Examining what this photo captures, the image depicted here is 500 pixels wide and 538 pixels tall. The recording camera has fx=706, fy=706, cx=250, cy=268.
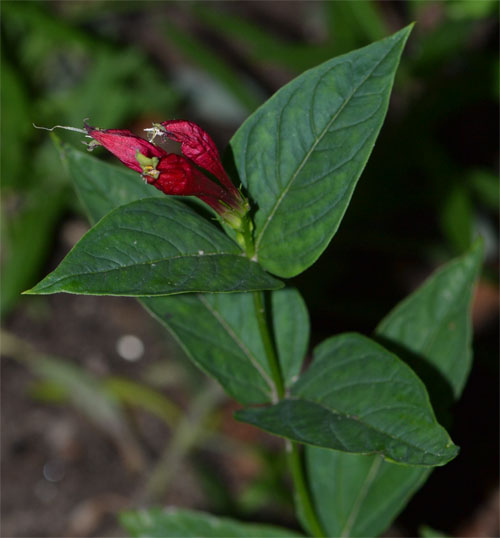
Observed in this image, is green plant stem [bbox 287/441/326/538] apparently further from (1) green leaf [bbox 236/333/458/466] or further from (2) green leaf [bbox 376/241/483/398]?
(2) green leaf [bbox 376/241/483/398]

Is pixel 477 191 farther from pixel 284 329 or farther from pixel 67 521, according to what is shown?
pixel 67 521

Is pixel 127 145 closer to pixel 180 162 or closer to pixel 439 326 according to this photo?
pixel 180 162

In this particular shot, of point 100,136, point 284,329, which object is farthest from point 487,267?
point 100,136

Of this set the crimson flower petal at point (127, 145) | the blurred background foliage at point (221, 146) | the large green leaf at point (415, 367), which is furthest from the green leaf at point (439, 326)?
the blurred background foliage at point (221, 146)

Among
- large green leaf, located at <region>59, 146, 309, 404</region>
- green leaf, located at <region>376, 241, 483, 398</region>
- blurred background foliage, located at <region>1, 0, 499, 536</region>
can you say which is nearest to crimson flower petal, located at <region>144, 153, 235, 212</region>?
large green leaf, located at <region>59, 146, 309, 404</region>

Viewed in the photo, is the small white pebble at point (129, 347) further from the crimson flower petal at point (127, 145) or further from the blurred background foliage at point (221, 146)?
the crimson flower petal at point (127, 145)
